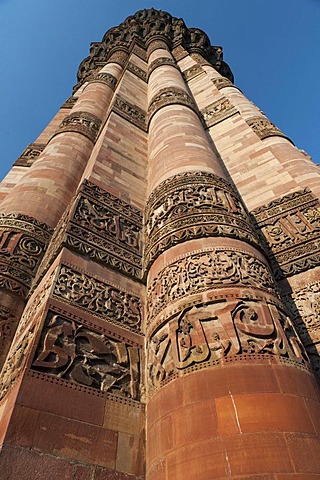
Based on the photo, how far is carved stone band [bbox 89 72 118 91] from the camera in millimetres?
12750

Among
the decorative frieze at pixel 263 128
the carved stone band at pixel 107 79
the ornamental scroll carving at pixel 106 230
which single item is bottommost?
the ornamental scroll carving at pixel 106 230

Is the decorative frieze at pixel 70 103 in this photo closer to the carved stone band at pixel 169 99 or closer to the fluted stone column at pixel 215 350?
the carved stone band at pixel 169 99

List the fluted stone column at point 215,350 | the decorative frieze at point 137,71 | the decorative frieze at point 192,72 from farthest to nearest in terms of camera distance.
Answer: the decorative frieze at point 192,72 → the decorative frieze at point 137,71 → the fluted stone column at point 215,350

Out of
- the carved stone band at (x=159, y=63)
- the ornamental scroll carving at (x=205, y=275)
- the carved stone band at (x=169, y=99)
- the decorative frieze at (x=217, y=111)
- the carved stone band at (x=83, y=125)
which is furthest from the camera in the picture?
the carved stone band at (x=159, y=63)

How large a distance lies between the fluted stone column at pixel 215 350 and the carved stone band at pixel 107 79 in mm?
9016

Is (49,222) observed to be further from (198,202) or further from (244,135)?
(244,135)

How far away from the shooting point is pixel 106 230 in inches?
198

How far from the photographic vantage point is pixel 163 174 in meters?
5.92

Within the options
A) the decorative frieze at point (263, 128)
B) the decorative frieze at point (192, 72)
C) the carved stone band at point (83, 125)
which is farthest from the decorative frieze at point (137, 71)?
the decorative frieze at point (263, 128)

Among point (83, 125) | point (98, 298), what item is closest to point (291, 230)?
point (98, 298)

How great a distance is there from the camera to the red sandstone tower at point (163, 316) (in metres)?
2.50

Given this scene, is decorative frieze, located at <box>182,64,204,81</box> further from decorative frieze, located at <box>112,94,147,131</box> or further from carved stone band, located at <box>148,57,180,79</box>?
decorative frieze, located at <box>112,94,147,131</box>

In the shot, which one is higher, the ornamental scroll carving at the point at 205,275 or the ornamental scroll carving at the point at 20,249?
the ornamental scroll carving at the point at 20,249

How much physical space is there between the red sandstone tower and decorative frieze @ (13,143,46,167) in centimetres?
233
